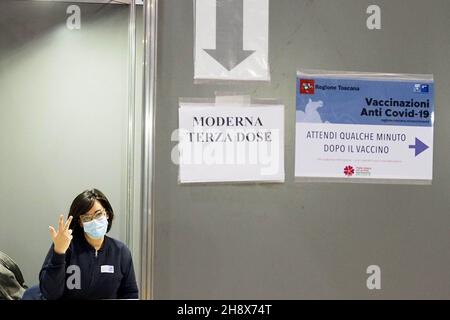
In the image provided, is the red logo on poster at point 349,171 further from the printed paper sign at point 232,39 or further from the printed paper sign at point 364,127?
the printed paper sign at point 232,39

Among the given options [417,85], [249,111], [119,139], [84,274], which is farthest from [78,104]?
[417,85]

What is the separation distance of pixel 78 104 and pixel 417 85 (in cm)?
146

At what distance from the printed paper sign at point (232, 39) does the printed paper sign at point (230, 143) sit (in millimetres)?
109

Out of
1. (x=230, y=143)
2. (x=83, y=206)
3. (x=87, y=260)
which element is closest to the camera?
(x=230, y=143)

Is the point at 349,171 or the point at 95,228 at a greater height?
the point at 349,171

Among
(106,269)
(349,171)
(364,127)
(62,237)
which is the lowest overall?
(106,269)

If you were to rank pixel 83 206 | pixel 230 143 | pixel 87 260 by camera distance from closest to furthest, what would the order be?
pixel 230 143 → pixel 87 260 → pixel 83 206

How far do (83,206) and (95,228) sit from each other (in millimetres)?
145

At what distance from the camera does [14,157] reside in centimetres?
248

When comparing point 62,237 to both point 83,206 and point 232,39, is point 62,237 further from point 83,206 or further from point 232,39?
point 232,39

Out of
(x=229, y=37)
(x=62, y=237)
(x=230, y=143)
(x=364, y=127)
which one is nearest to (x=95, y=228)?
(x=62, y=237)

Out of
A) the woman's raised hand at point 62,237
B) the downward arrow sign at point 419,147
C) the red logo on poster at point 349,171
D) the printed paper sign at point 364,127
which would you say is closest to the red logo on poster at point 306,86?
the printed paper sign at point 364,127

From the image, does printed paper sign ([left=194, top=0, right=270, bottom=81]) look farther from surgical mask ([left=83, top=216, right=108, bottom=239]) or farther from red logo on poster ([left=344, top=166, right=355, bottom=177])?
surgical mask ([left=83, top=216, right=108, bottom=239])

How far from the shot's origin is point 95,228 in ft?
7.18
